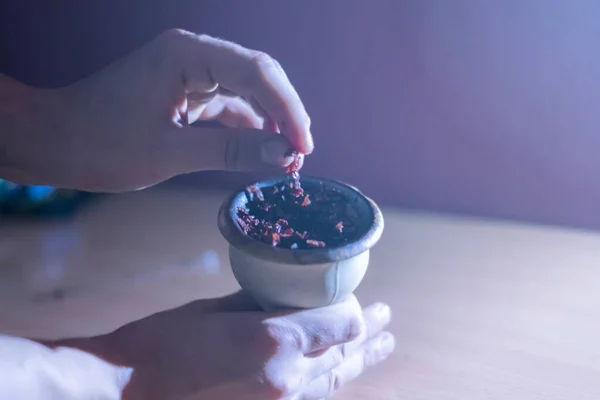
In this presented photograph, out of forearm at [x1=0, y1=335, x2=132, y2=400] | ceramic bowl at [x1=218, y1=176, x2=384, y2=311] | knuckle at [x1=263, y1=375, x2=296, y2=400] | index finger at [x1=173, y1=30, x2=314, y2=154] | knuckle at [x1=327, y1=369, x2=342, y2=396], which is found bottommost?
knuckle at [x1=327, y1=369, x2=342, y2=396]

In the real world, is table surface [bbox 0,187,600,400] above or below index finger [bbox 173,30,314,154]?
below

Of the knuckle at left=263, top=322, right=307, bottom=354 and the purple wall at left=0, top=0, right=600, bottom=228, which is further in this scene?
the purple wall at left=0, top=0, right=600, bottom=228

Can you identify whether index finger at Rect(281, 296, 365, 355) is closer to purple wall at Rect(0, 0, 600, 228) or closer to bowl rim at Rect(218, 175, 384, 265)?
bowl rim at Rect(218, 175, 384, 265)

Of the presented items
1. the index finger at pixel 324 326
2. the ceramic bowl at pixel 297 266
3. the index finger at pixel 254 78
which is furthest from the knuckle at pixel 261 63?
the index finger at pixel 324 326

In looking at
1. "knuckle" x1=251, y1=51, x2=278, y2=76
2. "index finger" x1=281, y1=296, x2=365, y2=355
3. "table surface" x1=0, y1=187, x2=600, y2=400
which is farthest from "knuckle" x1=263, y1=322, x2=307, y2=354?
"knuckle" x1=251, y1=51, x2=278, y2=76

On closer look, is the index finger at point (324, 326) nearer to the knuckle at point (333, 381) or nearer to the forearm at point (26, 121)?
the knuckle at point (333, 381)

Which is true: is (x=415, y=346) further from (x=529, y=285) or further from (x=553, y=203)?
(x=553, y=203)

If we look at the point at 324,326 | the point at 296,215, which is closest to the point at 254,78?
the point at 296,215

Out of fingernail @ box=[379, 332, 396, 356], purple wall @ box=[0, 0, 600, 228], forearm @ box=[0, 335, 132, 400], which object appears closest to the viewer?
forearm @ box=[0, 335, 132, 400]
